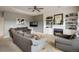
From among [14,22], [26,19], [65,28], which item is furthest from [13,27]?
[65,28]

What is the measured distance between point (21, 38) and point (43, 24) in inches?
23.6

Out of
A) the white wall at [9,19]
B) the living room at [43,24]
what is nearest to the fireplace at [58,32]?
the living room at [43,24]

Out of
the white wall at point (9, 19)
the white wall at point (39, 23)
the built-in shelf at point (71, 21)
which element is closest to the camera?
the built-in shelf at point (71, 21)

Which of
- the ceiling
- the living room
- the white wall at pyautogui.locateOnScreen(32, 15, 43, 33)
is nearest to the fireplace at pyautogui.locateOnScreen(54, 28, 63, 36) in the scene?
the living room

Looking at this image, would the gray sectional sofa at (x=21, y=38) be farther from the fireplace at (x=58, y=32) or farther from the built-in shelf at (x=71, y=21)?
the built-in shelf at (x=71, y=21)

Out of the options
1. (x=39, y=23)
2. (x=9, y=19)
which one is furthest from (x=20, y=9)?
(x=39, y=23)

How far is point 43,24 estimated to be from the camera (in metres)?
2.48

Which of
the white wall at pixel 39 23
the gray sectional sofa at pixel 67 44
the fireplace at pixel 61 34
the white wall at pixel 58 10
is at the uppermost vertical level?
the white wall at pixel 58 10

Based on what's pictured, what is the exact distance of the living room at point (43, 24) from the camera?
2.28 meters

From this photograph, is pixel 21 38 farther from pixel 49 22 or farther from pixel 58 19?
pixel 58 19

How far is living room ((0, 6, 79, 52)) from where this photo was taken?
7.48 ft

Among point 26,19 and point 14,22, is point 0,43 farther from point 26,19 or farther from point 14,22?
point 26,19

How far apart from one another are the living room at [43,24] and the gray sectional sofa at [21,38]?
2 cm
